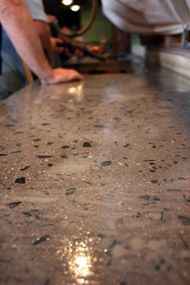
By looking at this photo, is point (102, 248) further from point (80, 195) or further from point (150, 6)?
point (150, 6)

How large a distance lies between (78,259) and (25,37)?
115cm

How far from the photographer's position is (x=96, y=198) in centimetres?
42

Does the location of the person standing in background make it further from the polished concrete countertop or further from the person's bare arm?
the polished concrete countertop

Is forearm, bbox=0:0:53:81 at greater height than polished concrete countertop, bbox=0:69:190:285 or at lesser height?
greater

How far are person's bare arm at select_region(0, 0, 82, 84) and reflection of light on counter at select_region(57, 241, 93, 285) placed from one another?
3.50ft

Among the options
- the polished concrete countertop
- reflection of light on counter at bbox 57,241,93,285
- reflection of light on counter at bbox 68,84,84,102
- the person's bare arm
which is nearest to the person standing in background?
the person's bare arm

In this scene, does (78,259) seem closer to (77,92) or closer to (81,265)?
(81,265)

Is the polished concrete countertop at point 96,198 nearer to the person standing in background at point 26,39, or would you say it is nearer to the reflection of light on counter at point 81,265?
the reflection of light on counter at point 81,265

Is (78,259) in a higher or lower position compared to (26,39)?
lower

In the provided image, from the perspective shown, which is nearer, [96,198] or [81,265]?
[81,265]

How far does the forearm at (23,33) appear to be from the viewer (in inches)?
46.6

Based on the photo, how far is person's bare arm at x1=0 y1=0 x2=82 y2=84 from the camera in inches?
46.8

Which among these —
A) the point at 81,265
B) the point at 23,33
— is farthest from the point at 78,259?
the point at 23,33

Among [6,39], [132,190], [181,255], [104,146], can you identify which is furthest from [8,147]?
[6,39]
